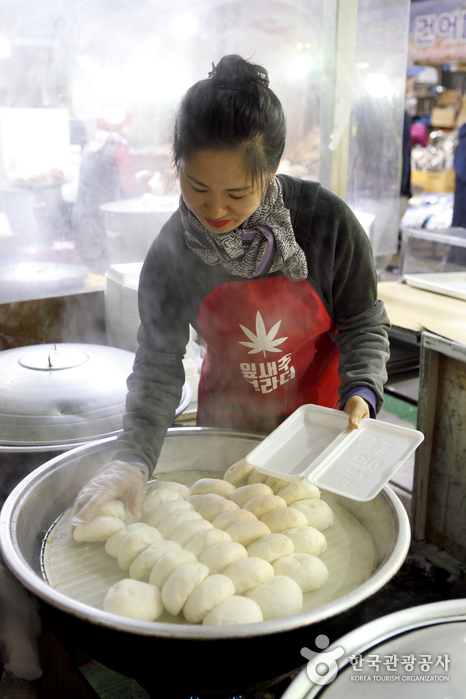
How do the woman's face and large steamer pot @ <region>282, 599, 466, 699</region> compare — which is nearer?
large steamer pot @ <region>282, 599, 466, 699</region>

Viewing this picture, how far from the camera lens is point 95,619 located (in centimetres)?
83

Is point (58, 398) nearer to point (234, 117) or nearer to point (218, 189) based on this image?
point (218, 189)

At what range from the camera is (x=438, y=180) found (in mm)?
9344

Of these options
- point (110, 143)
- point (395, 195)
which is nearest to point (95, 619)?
point (110, 143)

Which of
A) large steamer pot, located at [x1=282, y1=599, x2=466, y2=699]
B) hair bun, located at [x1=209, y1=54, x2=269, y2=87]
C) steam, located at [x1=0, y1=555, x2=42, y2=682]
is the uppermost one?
hair bun, located at [x1=209, y1=54, x2=269, y2=87]

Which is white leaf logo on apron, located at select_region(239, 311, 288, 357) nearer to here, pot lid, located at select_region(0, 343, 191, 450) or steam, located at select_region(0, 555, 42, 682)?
pot lid, located at select_region(0, 343, 191, 450)

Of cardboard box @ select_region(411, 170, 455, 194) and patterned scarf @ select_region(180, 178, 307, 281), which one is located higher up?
cardboard box @ select_region(411, 170, 455, 194)

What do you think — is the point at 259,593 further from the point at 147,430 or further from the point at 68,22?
the point at 68,22

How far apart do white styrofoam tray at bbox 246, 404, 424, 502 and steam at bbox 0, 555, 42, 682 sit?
27.4 inches

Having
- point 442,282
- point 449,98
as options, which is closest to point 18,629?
point 442,282

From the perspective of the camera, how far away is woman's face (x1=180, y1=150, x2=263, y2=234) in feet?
3.89

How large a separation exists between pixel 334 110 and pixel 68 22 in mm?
1587

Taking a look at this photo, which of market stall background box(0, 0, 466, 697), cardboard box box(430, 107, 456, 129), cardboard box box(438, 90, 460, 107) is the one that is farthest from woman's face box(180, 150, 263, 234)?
cardboard box box(438, 90, 460, 107)

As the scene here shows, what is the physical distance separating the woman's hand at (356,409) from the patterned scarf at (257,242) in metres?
0.37
